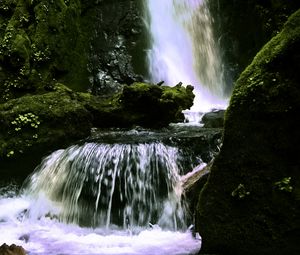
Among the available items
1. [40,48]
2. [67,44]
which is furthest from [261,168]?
[67,44]

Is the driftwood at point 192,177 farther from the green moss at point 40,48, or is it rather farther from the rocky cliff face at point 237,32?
the rocky cliff face at point 237,32

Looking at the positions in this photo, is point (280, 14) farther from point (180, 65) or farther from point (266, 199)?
point (266, 199)

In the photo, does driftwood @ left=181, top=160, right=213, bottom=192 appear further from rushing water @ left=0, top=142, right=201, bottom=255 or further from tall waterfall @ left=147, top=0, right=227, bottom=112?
tall waterfall @ left=147, top=0, right=227, bottom=112

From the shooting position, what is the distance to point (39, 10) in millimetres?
12156

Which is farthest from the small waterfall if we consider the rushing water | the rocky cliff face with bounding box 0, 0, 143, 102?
the rocky cliff face with bounding box 0, 0, 143, 102

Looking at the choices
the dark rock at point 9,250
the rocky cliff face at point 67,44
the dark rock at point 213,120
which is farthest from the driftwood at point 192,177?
the rocky cliff face at point 67,44

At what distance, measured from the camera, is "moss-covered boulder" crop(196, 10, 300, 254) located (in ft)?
13.6

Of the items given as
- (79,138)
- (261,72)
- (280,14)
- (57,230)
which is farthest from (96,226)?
(280,14)

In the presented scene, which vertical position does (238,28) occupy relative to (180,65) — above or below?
above

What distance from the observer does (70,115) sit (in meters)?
8.43

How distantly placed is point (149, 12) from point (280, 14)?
565 centimetres

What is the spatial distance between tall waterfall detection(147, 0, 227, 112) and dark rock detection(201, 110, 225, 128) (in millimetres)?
2792

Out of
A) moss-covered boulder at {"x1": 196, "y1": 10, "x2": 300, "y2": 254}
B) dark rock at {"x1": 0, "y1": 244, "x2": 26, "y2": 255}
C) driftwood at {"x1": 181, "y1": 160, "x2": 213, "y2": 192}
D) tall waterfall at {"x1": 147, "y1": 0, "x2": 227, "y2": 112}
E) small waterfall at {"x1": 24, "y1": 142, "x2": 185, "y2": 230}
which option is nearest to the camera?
dark rock at {"x1": 0, "y1": 244, "x2": 26, "y2": 255}

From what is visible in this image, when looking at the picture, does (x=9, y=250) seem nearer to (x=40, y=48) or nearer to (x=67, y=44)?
(x=40, y=48)
